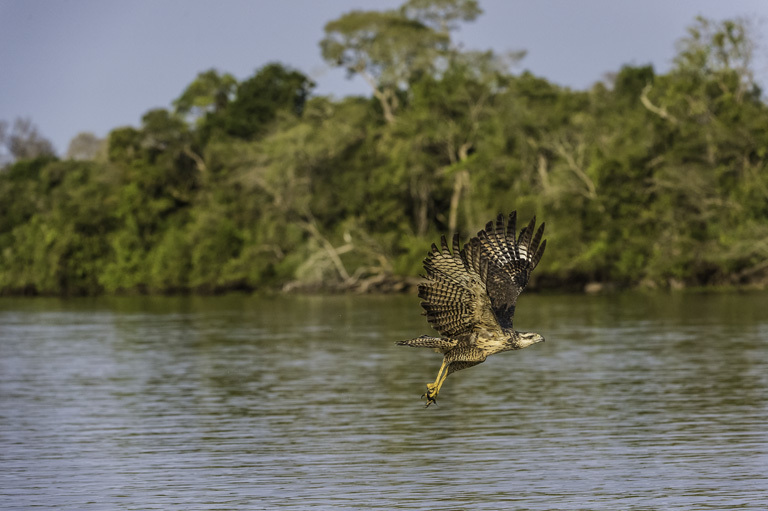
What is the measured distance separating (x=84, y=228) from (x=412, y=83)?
24820 mm

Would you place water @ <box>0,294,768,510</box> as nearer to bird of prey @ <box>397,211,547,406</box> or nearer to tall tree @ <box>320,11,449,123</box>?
bird of prey @ <box>397,211,547,406</box>

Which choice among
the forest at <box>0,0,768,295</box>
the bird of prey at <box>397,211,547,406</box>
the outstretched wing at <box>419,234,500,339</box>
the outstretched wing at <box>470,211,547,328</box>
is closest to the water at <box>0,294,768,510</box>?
the bird of prey at <box>397,211,547,406</box>

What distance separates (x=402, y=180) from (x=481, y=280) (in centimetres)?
5727

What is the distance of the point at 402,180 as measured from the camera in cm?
6950

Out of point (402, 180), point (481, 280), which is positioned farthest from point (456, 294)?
point (402, 180)


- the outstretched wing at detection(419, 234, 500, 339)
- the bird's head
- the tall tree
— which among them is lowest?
the bird's head

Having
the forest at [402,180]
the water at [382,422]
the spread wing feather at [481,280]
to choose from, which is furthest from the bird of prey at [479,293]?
the forest at [402,180]

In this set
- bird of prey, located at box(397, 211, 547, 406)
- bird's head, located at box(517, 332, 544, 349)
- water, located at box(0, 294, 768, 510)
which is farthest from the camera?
water, located at box(0, 294, 768, 510)

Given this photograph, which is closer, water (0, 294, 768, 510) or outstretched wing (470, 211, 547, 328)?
outstretched wing (470, 211, 547, 328)

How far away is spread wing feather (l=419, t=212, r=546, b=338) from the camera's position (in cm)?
1232

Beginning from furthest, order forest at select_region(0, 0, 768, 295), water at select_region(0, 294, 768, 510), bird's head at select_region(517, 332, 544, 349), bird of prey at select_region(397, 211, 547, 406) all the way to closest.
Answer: forest at select_region(0, 0, 768, 295)
water at select_region(0, 294, 768, 510)
bird of prey at select_region(397, 211, 547, 406)
bird's head at select_region(517, 332, 544, 349)

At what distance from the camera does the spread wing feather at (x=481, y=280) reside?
485 inches

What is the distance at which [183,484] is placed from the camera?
1495cm

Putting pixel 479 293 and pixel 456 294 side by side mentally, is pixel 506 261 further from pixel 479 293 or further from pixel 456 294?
pixel 456 294
